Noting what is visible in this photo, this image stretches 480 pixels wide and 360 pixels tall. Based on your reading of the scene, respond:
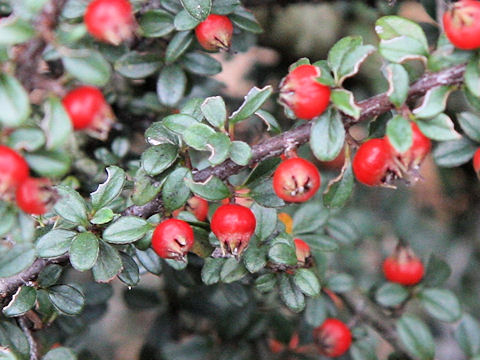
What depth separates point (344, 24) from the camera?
3.17m

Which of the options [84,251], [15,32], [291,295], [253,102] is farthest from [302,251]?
[15,32]

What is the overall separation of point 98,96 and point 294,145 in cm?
45

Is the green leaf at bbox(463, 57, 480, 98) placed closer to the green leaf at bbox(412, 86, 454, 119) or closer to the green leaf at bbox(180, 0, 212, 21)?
the green leaf at bbox(412, 86, 454, 119)

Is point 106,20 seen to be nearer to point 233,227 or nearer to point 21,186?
point 21,186

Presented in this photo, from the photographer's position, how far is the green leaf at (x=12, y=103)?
93 centimetres

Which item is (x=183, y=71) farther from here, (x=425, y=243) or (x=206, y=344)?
(x=425, y=243)

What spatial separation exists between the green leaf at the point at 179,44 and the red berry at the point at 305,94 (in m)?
0.49

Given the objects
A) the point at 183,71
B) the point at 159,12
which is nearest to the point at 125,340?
the point at 183,71

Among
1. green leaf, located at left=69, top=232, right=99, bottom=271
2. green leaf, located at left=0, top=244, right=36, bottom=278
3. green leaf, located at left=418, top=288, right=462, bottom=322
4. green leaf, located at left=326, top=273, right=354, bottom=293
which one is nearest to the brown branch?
green leaf, located at left=69, top=232, right=99, bottom=271

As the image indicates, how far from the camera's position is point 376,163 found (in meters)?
1.23

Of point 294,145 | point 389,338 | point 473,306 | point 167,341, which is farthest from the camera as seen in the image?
point 473,306

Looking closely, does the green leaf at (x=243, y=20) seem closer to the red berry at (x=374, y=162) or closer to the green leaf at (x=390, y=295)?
the red berry at (x=374, y=162)

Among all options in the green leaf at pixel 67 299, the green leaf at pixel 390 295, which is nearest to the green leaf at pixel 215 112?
the green leaf at pixel 67 299

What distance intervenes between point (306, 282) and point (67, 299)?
1.72ft
